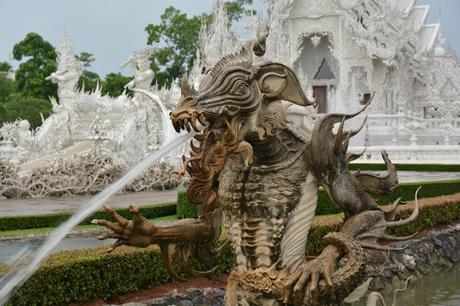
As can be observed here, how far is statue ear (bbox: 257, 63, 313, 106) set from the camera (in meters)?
2.95

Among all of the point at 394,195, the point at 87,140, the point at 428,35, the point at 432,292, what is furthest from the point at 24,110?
the point at 432,292

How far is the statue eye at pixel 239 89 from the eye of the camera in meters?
2.81

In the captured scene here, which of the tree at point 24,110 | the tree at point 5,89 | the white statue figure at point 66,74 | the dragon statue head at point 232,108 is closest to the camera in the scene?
the dragon statue head at point 232,108

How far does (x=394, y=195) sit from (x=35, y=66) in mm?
38570

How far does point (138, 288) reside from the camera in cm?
654

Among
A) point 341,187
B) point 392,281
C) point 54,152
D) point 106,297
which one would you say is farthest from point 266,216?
point 54,152

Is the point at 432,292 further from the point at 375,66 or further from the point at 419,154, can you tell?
the point at 375,66

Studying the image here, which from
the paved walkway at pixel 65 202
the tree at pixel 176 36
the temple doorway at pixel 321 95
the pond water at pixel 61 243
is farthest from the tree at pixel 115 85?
the pond water at pixel 61 243

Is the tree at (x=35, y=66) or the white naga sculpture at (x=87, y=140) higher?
the tree at (x=35, y=66)

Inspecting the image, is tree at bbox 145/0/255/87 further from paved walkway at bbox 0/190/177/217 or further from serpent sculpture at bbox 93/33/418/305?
serpent sculpture at bbox 93/33/418/305

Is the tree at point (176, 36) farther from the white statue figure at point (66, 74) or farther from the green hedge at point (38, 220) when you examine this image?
the green hedge at point (38, 220)

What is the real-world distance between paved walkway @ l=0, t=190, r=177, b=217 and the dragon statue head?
988 centimetres

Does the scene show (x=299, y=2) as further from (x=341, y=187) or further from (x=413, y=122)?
(x=341, y=187)

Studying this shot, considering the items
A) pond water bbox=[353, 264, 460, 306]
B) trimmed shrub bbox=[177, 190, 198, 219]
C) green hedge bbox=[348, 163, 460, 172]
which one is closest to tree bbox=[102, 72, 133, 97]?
green hedge bbox=[348, 163, 460, 172]
